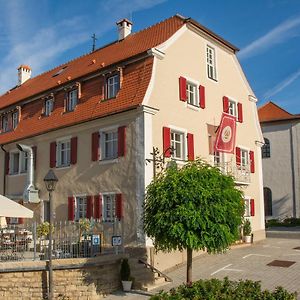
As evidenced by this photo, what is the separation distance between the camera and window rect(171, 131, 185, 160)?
1934 centimetres

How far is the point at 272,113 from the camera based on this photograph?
3944cm

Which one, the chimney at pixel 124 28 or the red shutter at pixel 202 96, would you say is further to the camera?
the chimney at pixel 124 28

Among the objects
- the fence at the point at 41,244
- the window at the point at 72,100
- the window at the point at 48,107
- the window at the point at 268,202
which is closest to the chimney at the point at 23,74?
the window at the point at 48,107

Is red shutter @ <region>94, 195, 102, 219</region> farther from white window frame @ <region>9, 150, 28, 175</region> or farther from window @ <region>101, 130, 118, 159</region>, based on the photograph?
white window frame @ <region>9, 150, 28, 175</region>

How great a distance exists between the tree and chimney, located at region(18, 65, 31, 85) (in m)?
21.8

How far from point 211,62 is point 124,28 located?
5.69 m

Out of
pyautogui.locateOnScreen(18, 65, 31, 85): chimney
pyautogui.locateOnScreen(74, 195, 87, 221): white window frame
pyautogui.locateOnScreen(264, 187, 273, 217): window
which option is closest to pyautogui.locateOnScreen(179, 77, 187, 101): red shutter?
pyautogui.locateOnScreen(74, 195, 87, 221): white window frame

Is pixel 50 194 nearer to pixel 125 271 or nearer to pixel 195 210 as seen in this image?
pixel 125 271

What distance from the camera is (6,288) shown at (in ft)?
47.9

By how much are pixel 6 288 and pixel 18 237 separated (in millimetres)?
1757

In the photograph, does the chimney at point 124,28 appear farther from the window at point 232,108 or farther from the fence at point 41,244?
the fence at point 41,244

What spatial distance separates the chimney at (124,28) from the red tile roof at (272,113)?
17696 mm

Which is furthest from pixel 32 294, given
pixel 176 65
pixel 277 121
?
pixel 277 121

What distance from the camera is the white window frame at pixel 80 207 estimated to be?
19.8m
